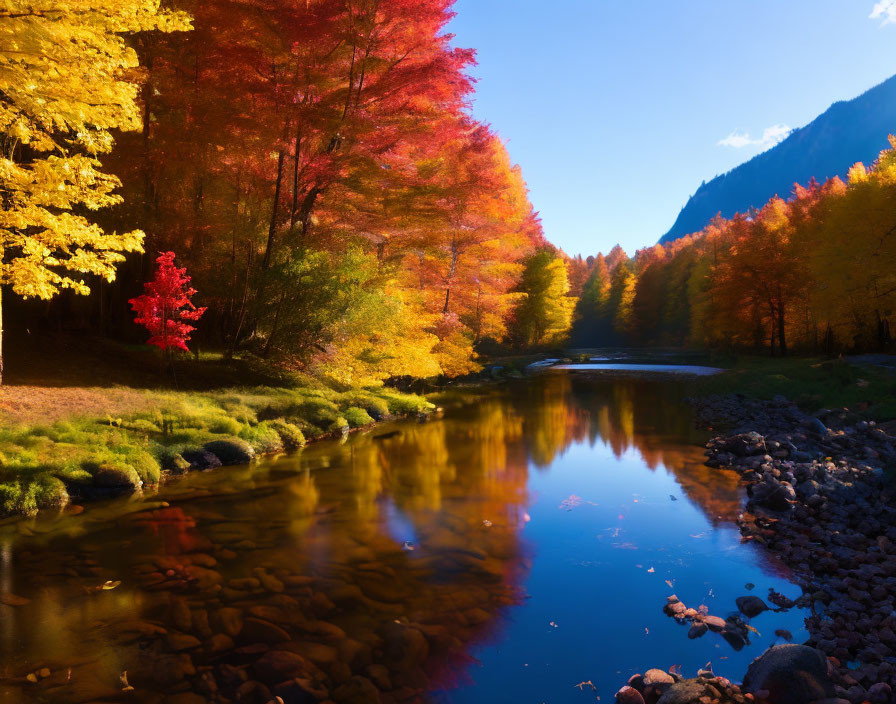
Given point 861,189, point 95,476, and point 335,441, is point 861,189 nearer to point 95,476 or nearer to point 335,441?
point 335,441

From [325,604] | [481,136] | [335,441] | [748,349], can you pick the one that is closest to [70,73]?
[325,604]

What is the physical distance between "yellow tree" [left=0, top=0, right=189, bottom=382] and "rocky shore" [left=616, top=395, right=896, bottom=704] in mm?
10289

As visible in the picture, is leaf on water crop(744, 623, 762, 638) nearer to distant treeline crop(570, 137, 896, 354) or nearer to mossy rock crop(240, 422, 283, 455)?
mossy rock crop(240, 422, 283, 455)

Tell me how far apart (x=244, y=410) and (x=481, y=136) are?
14.4 m

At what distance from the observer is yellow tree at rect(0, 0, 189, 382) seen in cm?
729

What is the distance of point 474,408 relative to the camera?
21.2 metres

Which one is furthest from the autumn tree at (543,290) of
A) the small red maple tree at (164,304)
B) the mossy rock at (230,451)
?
the mossy rock at (230,451)

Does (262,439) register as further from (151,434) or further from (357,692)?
(357,692)

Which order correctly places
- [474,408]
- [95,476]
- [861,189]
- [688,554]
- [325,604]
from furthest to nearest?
[861,189]
[474,408]
[95,476]
[688,554]
[325,604]

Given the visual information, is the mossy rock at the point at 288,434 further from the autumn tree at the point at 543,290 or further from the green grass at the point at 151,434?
the autumn tree at the point at 543,290

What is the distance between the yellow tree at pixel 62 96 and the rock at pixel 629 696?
393 inches

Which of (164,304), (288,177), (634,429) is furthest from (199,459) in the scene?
(634,429)

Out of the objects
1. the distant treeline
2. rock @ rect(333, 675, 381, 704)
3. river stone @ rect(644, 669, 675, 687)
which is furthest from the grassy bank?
the distant treeline

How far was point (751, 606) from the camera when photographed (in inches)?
229
